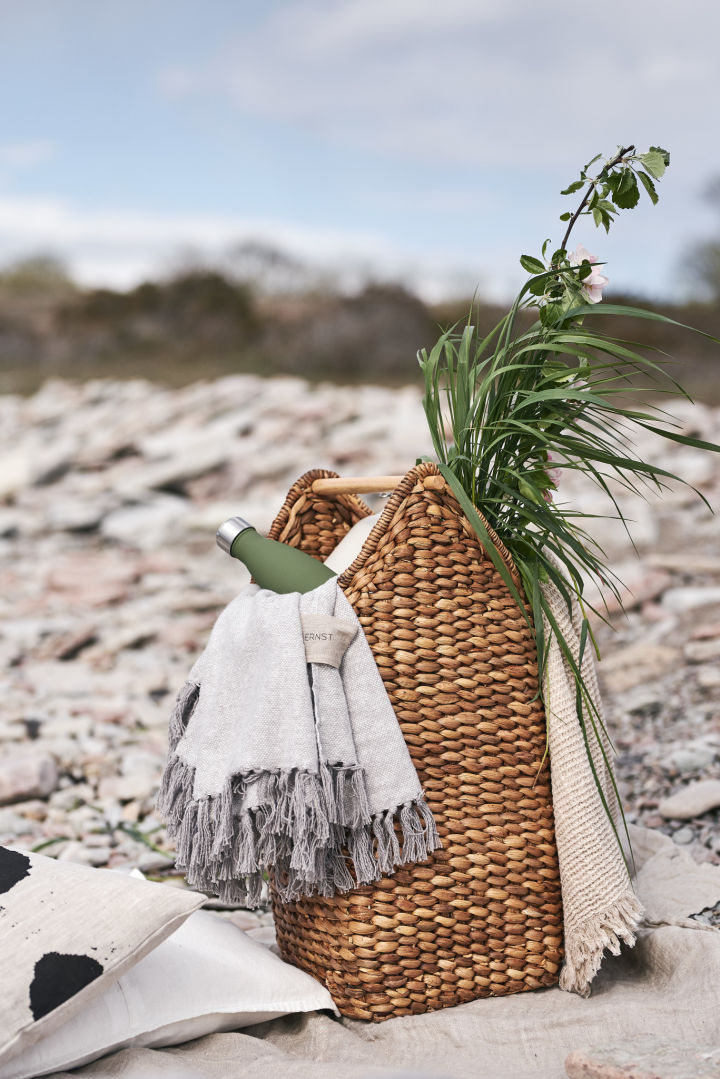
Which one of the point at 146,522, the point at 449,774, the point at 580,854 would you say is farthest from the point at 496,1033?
the point at 146,522

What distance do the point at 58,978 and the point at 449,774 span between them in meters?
0.80

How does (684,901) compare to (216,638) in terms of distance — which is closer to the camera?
(216,638)

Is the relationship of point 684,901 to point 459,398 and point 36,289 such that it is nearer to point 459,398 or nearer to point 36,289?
point 459,398

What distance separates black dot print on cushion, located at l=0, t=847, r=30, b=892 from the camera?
6.04 feet

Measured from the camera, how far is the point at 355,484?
2.30 m

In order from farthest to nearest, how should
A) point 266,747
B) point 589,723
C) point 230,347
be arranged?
point 230,347, point 589,723, point 266,747

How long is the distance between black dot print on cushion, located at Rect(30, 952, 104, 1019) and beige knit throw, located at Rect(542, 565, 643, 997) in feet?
3.04

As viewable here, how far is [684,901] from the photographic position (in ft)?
7.49

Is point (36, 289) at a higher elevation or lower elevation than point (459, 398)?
higher

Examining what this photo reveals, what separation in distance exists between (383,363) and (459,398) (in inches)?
432

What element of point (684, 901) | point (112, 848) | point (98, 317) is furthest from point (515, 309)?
point (98, 317)

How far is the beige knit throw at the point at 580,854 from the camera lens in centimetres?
199

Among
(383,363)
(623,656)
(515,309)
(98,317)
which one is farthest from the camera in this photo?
(98,317)

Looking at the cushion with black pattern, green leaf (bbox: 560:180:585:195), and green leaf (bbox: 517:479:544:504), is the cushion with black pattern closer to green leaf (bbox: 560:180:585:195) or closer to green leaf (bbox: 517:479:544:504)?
green leaf (bbox: 517:479:544:504)
